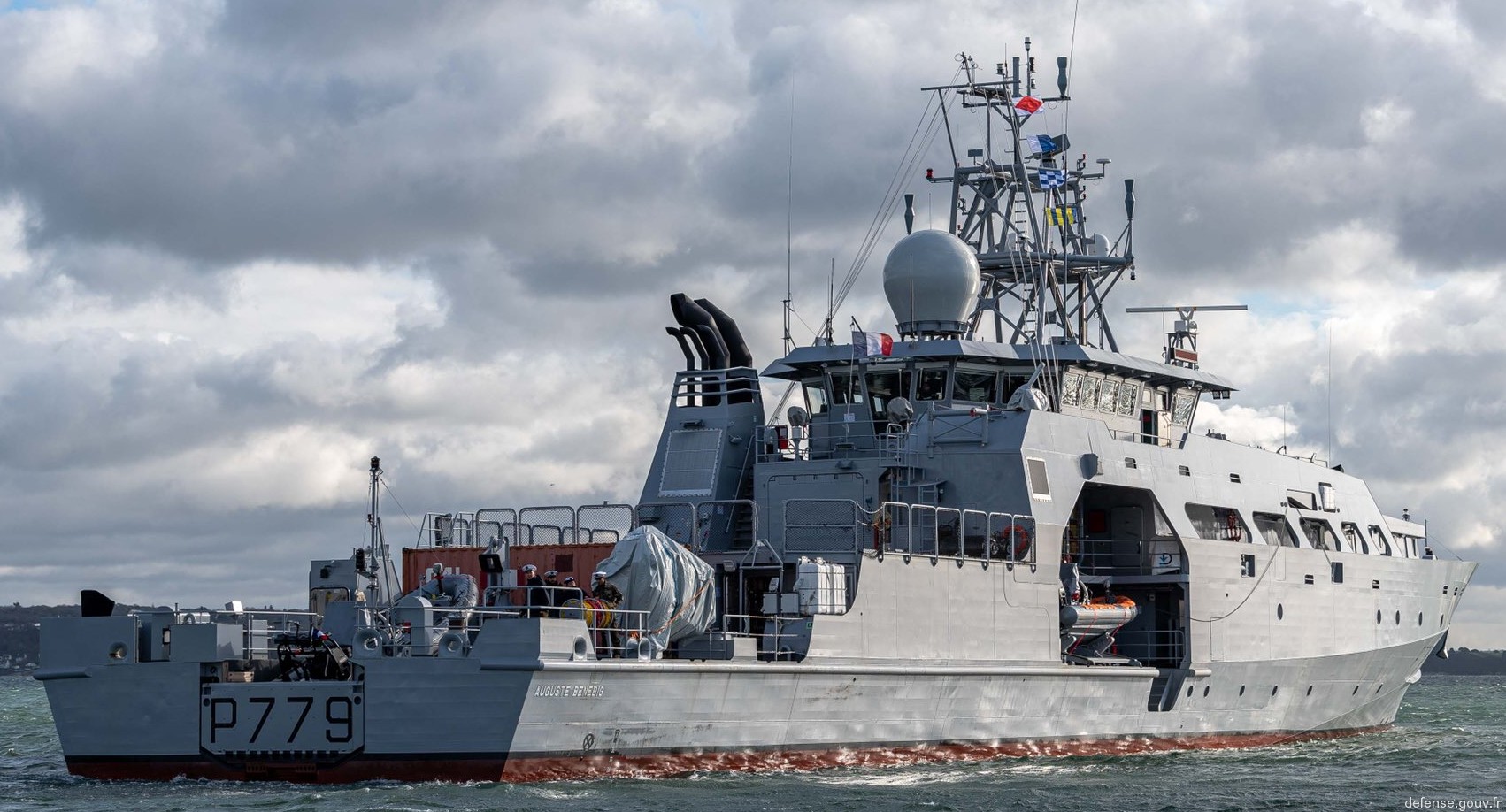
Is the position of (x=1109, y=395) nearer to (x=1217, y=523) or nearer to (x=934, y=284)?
(x=1217, y=523)

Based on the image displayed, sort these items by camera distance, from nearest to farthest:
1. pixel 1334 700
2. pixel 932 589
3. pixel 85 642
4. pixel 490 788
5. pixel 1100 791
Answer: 1. pixel 490 788
2. pixel 85 642
3. pixel 1100 791
4. pixel 932 589
5. pixel 1334 700

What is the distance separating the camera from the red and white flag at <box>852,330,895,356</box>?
2594 cm

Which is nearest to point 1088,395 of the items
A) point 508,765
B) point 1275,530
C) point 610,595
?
point 1275,530

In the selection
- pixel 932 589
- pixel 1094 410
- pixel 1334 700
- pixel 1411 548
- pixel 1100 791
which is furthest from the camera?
pixel 1411 548

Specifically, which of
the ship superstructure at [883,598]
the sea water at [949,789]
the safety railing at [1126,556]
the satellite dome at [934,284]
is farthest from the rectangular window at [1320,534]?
the satellite dome at [934,284]

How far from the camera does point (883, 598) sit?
22.2 metres

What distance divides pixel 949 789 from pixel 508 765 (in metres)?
5.36

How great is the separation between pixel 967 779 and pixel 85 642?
1037cm

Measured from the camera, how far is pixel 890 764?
22.4 meters

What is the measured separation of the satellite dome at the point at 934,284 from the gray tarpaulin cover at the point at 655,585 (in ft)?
26.3

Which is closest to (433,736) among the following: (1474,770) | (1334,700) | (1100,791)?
(1100,791)

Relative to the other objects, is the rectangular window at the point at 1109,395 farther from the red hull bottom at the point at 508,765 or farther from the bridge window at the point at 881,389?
the red hull bottom at the point at 508,765

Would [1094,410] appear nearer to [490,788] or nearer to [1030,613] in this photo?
[1030,613]

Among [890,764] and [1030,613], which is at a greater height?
[1030,613]
